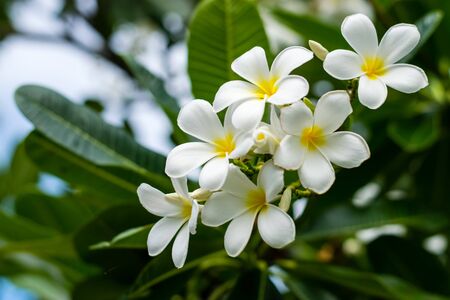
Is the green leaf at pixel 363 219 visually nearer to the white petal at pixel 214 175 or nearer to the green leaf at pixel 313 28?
the green leaf at pixel 313 28

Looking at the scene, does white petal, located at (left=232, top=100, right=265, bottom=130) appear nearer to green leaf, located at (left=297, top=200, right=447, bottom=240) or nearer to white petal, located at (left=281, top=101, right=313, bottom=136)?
white petal, located at (left=281, top=101, right=313, bottom=136)

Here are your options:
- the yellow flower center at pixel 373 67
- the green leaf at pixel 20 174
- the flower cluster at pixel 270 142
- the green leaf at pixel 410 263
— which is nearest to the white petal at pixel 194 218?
the flower cluster at pixel 270 142

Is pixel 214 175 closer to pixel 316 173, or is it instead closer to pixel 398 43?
pixel 316 173

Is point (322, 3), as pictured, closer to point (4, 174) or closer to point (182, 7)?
point (182, 7)

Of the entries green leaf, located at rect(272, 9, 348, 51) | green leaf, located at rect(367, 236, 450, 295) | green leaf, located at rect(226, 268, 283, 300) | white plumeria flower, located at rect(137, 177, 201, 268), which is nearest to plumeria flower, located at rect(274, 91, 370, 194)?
white plumeria flower, located at rect(137, 177, 201, 268)

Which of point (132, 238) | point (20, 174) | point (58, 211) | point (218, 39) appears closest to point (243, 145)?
point (132, 238)

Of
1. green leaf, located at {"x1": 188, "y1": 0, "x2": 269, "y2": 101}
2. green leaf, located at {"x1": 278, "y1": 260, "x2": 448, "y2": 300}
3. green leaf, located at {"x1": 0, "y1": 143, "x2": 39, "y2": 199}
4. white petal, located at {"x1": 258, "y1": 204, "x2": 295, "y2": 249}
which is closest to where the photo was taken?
white petal, located at {"x1": 258, "y1": 204, "x2": 295, "y2": 249}
